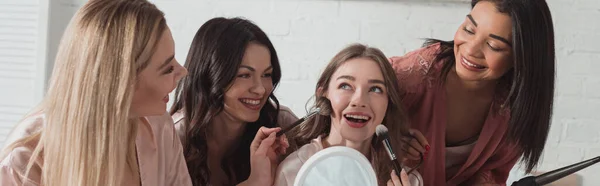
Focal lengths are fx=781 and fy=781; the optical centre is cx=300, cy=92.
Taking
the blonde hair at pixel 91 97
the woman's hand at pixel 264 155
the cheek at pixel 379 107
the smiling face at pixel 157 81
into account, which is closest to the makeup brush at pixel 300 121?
the woman's hand at pixel 264 155

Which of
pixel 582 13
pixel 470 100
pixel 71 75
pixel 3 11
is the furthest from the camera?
pixel 3 11

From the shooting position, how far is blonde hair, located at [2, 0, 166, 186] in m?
1.18

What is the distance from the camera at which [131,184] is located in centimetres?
141

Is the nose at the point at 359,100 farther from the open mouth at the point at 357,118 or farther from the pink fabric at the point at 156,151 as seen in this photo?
the pink fabric at the point at 156,151

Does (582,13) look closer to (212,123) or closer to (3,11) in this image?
(212,123)

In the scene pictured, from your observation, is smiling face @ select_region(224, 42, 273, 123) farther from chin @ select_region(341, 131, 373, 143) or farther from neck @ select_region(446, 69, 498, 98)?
neck @ select_region(446, 69, 498, 98)

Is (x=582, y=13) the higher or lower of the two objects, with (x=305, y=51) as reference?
higher

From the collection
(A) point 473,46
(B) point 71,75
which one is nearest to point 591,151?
(A) point 473,46

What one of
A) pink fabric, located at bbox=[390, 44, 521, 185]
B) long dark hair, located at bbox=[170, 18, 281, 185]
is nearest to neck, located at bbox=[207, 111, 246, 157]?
long dark hair, located at bbox=[170, 18, 281, 185]

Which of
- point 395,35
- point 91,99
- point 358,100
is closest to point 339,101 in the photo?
point 358,100

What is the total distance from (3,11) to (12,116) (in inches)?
13.2

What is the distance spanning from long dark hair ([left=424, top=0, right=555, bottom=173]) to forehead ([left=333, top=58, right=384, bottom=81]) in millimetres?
164

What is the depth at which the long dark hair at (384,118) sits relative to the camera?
5.03 ft

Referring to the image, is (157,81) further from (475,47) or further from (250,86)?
(475,47)
